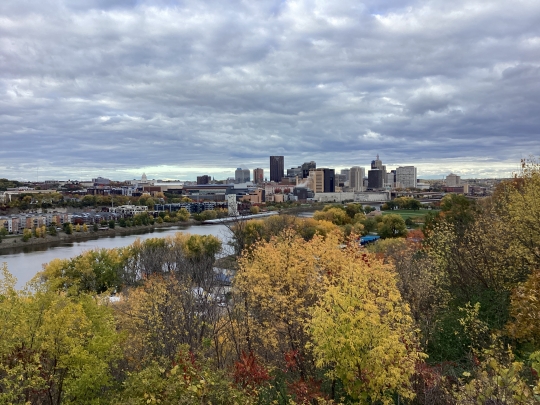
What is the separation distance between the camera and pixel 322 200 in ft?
233

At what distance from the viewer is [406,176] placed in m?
123

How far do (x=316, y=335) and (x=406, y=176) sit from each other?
128 metres

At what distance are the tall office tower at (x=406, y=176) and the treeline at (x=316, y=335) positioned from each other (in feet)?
390

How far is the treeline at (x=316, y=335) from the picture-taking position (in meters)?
3.25

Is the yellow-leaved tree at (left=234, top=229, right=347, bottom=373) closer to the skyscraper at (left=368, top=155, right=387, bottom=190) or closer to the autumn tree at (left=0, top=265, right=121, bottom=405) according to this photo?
the autumn tree at (left=0, top=265, right=121, bottom=405)

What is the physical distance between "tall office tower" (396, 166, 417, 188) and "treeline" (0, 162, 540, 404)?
390 ft

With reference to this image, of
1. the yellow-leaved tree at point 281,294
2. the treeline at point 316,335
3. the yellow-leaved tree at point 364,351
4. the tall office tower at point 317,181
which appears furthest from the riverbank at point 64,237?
the tall office tower at point 317,181

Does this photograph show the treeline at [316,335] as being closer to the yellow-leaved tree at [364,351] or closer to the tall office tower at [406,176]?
the yellow-leaved tree at [364,351]

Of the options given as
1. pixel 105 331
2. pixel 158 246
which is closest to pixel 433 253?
pixel 105 331

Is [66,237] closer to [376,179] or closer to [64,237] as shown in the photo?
[64,237]

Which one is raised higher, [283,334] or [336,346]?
[336,346]

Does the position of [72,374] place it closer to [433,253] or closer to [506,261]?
[506,261]

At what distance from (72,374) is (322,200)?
68202 millimetres

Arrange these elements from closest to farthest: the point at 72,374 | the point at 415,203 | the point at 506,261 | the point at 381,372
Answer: the point at 381,372 → the point at 72,374 → the point at 506,261 → the point at 415,203
